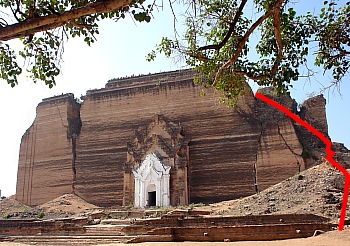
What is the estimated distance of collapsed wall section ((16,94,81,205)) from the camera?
2992 centimetres

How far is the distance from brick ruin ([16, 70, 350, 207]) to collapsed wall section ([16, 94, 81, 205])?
0.26 feet

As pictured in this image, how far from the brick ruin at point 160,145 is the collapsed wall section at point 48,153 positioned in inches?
3.2

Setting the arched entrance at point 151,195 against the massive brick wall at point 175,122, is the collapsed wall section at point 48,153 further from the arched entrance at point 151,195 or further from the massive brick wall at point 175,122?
the arched entrance at point 151,195

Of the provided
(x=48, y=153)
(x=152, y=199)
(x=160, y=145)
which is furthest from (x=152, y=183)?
(x=48, y=153)

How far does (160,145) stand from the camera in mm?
27406

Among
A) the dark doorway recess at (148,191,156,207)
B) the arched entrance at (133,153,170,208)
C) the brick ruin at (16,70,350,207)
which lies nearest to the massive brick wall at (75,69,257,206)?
the brick ruin at (16,70,350,207)

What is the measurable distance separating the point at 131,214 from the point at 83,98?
513 inches

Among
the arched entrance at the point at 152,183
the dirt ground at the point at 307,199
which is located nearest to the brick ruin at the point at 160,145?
the arched entrance at the point at 152,183

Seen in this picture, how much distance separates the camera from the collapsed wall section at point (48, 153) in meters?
29.9

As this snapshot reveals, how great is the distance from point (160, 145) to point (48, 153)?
32.3ft

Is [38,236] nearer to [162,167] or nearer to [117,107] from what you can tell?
[162,167]

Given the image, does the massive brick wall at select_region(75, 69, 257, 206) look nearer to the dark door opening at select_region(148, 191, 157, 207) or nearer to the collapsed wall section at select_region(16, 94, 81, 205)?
the collapsed wall section at select_region(16, 94, 81, 205)

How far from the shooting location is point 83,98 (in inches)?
1236

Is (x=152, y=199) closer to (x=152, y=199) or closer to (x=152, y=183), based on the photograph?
(x=152, y=199)
